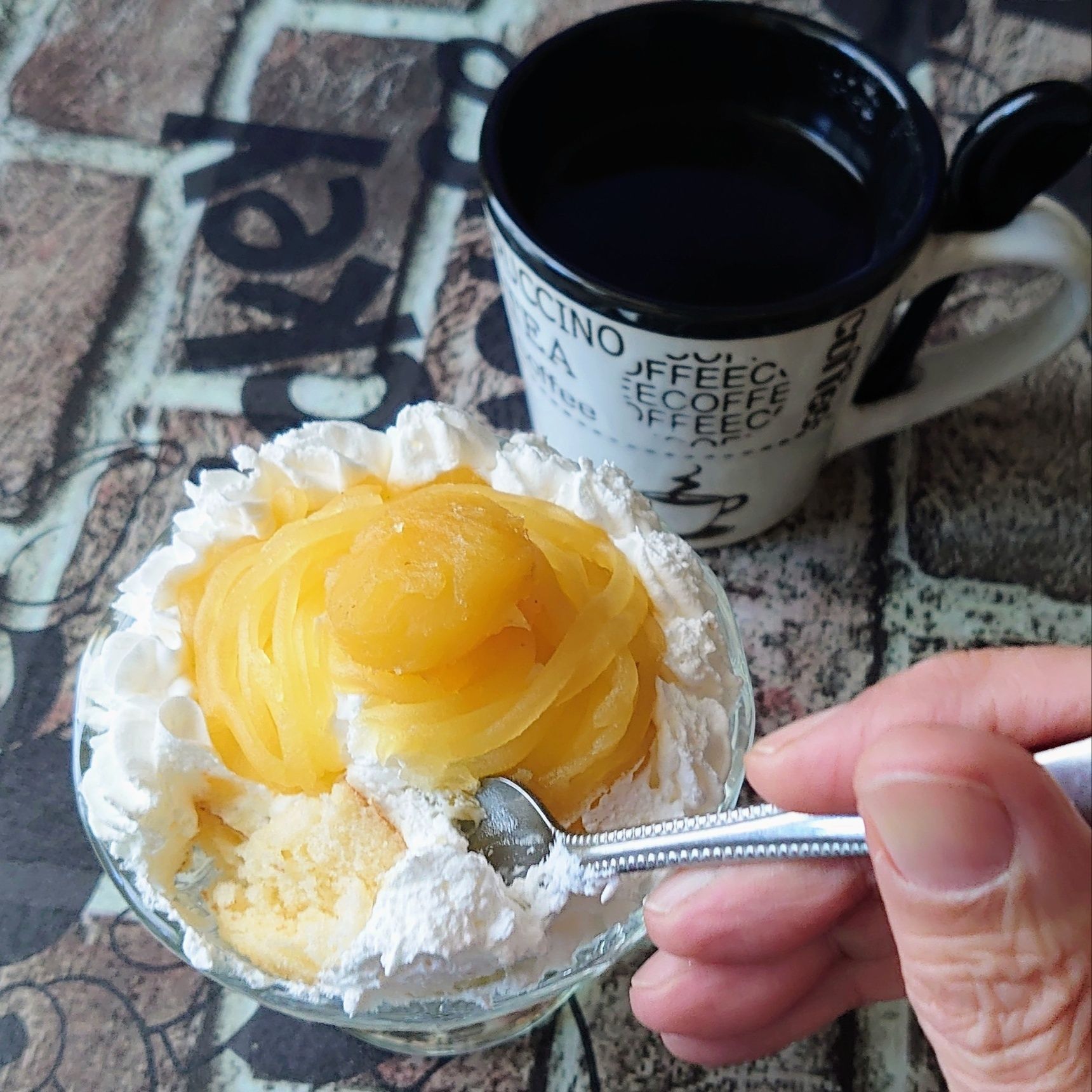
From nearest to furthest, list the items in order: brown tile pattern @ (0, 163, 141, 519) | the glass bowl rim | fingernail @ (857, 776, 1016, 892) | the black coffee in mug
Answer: fingernail @ (857, 776, 1016, 892)
the glass bowl rim
the black coffee in mug
brown tile pattern @ (0, 163, 141, 519)

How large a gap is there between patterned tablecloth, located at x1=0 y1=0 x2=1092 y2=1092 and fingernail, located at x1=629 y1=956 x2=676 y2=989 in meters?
0.05

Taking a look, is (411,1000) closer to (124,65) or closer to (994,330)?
(994,330)

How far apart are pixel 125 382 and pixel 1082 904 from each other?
635 millimetres

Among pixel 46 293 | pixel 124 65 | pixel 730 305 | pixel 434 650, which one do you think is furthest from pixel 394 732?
pixel 124 65

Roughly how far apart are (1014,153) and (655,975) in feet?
1.34

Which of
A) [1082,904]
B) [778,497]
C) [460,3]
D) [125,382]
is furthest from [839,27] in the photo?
[1082,904]

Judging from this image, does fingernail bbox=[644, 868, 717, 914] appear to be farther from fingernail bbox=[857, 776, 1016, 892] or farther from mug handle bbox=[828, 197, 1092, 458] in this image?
mug handle bbox=[828, 197, 1092, 458]

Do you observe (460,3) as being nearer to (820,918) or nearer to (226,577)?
(226,577)

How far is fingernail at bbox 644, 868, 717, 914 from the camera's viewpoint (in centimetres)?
46

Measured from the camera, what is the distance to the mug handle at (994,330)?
1.79ft

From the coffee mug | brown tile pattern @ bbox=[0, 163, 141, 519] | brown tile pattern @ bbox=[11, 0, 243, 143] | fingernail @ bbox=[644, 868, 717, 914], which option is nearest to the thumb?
fingernail @ bbox=[644, 868, 717, 914]

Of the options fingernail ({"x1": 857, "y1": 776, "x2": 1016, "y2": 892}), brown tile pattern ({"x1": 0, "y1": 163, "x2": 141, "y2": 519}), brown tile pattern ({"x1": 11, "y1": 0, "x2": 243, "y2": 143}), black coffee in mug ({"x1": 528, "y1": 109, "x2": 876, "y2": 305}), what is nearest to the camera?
fingernail ({"x1": 857, "y1": 776, "x2": 1016, "y2": 892})

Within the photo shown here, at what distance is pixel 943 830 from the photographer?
0.33 meters

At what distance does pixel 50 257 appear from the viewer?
80cm
